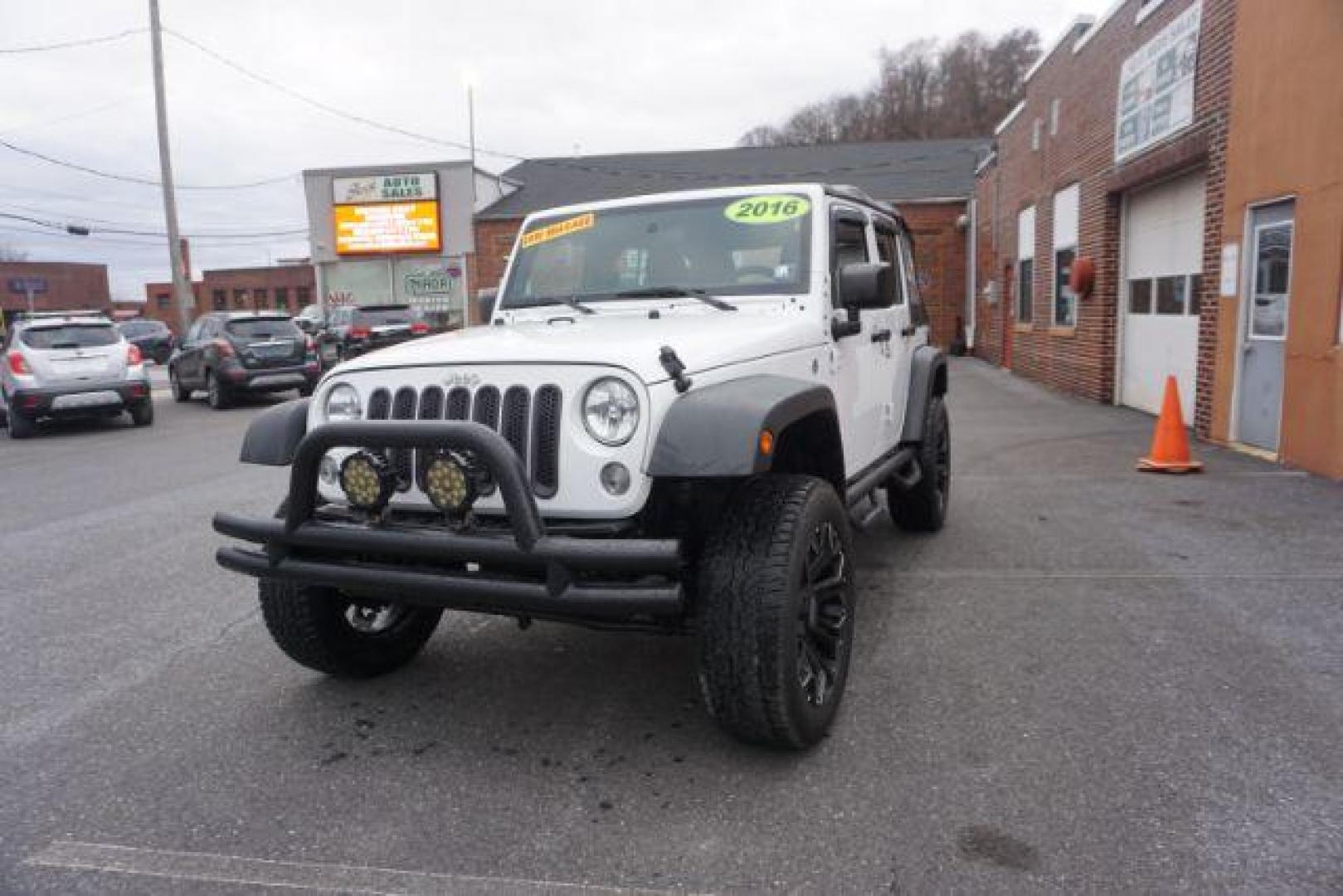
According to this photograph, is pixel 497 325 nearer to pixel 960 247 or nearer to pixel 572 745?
pixel 572 745

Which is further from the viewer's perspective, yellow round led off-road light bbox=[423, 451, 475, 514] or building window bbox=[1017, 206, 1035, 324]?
building window bbox=[1017, 206, 1035, 324]

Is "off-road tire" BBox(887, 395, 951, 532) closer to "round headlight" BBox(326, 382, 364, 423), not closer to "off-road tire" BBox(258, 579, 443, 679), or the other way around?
"off-road tire" BBox(258, 579, 443, 679)

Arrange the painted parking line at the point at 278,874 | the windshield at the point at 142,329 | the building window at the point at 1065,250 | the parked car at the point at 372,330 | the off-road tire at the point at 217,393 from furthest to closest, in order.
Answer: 1. the windshield at the point at 142,329
2. the parked car at the point at 372,330
3. the off-road tire at the point at 217,393
4. the building window at the point at 1065,250
5. the painted parking line at the point at 278,874

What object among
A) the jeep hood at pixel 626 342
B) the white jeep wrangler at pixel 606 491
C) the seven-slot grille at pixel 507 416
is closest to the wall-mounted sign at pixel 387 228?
the jeep hood at pixel 626 342

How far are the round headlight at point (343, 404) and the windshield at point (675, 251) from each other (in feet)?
4.03

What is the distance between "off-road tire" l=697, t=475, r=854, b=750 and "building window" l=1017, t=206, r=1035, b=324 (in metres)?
15.3

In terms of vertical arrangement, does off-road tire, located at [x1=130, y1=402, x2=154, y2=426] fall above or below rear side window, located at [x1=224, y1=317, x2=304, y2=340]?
below

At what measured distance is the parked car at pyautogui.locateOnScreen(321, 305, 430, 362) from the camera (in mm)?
19734

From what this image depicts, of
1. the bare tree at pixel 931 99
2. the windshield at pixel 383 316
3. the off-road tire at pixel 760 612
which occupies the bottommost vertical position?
the off-road tire at pixel 760 612

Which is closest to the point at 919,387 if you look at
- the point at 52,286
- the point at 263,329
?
the point at 263,329

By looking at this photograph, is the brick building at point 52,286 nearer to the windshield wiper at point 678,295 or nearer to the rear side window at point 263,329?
the rear side window at point 263,329

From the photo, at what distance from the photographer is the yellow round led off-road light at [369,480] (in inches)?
118

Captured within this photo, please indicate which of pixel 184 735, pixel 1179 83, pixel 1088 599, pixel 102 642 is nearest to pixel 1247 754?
pixel 1088 599

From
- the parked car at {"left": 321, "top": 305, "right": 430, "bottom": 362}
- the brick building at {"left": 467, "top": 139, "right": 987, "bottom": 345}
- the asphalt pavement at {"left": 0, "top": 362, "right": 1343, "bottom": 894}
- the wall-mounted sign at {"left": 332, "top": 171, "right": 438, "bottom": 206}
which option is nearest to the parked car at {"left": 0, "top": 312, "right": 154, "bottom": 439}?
the parked car at {"left": 321, "top": 305, "right": 430, "bottom": 362}
